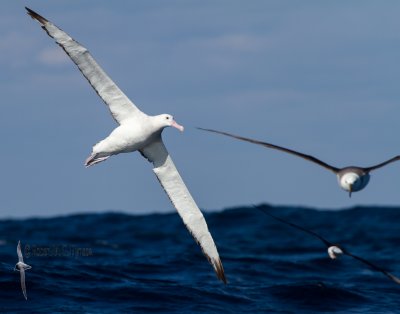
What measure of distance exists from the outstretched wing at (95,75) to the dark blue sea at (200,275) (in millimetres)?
4701

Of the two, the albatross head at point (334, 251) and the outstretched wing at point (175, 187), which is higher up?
the outstretched wing at point (175, 187)

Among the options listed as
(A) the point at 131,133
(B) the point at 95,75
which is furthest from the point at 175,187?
(B) the point at 95,75

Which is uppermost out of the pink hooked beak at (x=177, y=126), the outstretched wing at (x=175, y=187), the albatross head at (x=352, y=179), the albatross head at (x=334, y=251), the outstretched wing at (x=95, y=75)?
the pink hooked beak at (x=177, y=126)

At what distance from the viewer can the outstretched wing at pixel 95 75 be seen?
19.1 metres

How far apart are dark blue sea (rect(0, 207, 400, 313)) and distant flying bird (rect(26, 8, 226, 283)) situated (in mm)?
2519

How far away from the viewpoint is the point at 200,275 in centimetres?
Answer: 2711

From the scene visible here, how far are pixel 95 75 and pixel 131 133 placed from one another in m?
1.42

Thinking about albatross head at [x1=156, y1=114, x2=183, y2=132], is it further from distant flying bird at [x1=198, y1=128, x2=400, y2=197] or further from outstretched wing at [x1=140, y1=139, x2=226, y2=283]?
distant flying bird at [x1=198, y1=128, x2=400, y2=197]

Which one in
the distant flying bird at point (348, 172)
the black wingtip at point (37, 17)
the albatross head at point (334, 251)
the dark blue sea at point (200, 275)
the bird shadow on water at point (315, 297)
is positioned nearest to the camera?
the distant flying bird at point (348, 172)

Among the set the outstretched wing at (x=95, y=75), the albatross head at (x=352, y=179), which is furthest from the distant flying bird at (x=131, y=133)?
the albatross head at (x=352, y=179)

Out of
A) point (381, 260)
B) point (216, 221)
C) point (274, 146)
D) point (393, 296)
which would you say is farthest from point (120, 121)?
point (216, 221)

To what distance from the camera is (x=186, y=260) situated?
30.7 meters

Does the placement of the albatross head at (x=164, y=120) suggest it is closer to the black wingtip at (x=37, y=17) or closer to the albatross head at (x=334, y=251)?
the black wingtip at (x=37, y=17)

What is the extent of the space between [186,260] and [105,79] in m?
12.3
